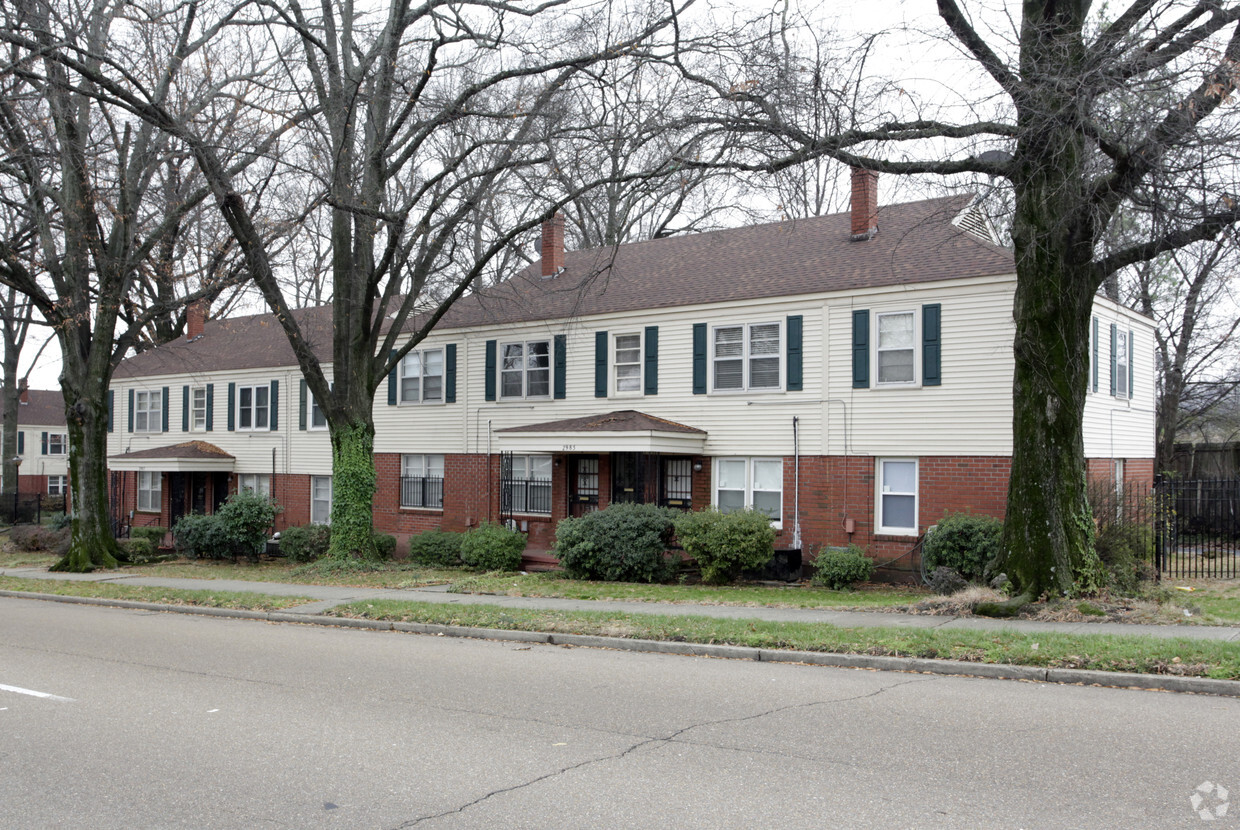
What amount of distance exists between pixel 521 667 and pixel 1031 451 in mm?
7692

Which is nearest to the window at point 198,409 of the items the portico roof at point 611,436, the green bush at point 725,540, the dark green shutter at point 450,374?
the dark green shutter at point 450,374

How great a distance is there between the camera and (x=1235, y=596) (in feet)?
51.8

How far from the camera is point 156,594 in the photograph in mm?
17391

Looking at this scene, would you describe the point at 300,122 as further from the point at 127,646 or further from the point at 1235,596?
the point at 1235,596

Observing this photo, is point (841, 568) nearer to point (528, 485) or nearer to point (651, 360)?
point (651, 360)

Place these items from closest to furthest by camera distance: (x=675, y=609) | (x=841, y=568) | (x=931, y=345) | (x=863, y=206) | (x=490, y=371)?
(x=675, y=609) < (x=841, y=568) < (x=931, y=345) < (x=863, y=206) < (x=490, y=371)

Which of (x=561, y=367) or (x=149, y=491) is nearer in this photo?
(x=561, y=367)

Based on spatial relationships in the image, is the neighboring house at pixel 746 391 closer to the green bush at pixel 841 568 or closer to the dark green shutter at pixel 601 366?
the dark green shutter at pixel 601 366

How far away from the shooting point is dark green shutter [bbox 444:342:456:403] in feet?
83.9

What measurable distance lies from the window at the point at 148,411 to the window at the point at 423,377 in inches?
475

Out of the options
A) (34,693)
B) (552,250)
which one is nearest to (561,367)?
(552,250)

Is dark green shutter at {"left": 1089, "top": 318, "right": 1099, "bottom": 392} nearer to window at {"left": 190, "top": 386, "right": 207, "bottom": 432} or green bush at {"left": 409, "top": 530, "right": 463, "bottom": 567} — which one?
green bush at {"left": 409, "top": 530, "right": 463, "bottom": 567}

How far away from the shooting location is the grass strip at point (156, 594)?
15.6m

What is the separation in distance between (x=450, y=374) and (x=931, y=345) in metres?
12.4
